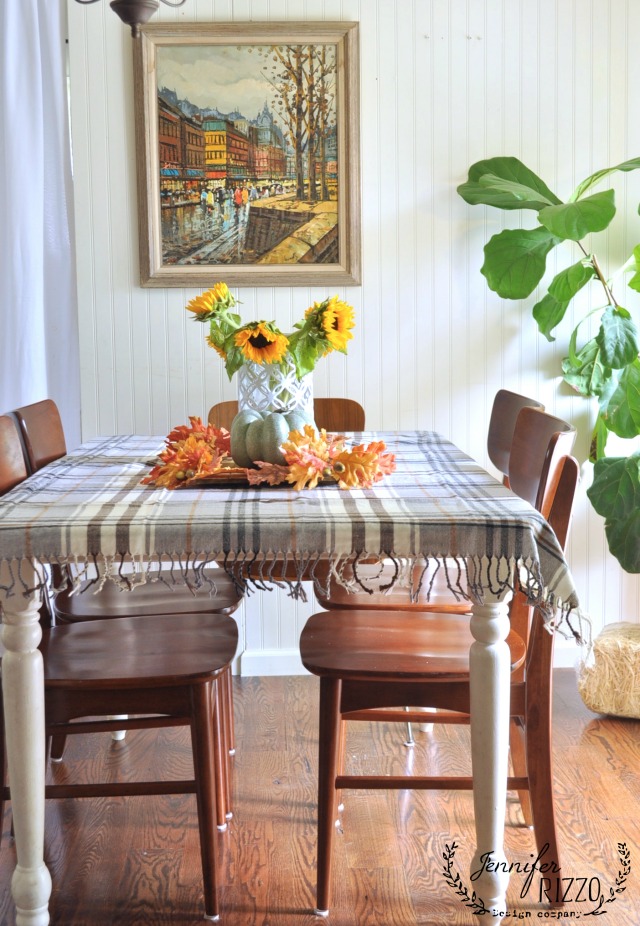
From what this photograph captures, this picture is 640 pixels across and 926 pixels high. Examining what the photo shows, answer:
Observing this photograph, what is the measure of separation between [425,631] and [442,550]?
1.65 feet

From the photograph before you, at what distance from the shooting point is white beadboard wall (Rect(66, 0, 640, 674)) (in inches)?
114

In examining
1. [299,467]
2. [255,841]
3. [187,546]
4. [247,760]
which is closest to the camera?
[187,546]

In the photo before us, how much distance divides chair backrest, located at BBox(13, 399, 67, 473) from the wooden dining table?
33cm

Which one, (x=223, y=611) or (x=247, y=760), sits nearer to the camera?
(x=223, y=611)

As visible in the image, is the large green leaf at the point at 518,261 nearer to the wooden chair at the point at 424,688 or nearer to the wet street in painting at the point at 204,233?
the wet street in painting at the point at 204,233

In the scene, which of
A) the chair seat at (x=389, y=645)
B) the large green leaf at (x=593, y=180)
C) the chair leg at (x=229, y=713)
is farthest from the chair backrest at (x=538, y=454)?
the large green leaf at (x=593, y=180)

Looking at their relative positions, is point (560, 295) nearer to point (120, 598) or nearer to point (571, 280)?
point (571, 280)

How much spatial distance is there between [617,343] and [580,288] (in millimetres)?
217

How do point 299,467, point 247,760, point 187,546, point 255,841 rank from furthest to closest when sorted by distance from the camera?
point 247,760
point 255,841
point 299,467
point 187,546

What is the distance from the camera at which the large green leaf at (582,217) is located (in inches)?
94.5

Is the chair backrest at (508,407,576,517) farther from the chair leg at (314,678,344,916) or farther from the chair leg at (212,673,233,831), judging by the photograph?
the chair leg at (212,673,233,831)

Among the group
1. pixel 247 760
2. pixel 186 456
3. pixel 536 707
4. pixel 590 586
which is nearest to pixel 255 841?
pixel 247 760

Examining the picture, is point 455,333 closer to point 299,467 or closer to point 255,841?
point 299,467

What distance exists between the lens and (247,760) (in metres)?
2.42
